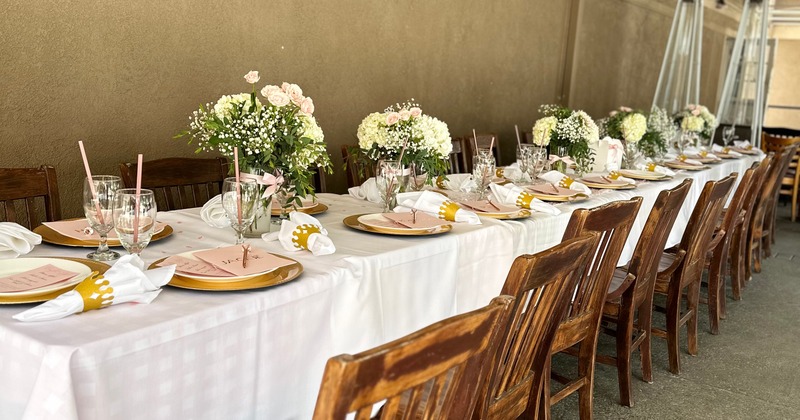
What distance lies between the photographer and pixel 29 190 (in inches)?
93.0

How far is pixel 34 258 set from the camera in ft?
5.46

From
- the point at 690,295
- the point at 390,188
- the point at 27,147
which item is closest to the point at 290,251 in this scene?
the point at 390,188

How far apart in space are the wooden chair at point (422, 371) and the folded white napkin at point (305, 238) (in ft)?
2.60

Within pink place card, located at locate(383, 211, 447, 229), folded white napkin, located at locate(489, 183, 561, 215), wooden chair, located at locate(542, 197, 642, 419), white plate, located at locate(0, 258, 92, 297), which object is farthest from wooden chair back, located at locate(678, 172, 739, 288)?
white plate, located at locate(0, 258, 92, 297)

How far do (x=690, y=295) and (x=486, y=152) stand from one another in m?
1.51

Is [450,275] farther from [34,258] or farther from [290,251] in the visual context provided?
[34,258]

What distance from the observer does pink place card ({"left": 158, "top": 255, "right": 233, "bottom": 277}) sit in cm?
162

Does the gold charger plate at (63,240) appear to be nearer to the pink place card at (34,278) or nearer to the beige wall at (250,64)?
the pink place card at (34,278)

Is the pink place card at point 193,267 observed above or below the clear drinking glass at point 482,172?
below

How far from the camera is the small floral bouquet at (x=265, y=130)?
2.11 metres

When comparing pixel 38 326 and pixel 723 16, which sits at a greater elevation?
pixel 723 16

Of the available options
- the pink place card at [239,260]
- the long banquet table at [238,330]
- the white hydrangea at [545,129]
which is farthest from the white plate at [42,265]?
the white hydrangea at [545,129]

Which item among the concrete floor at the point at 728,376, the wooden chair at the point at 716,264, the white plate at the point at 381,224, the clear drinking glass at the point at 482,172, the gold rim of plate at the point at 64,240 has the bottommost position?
the concrete floor at the point at 728,376

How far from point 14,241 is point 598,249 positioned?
1.61 meters
